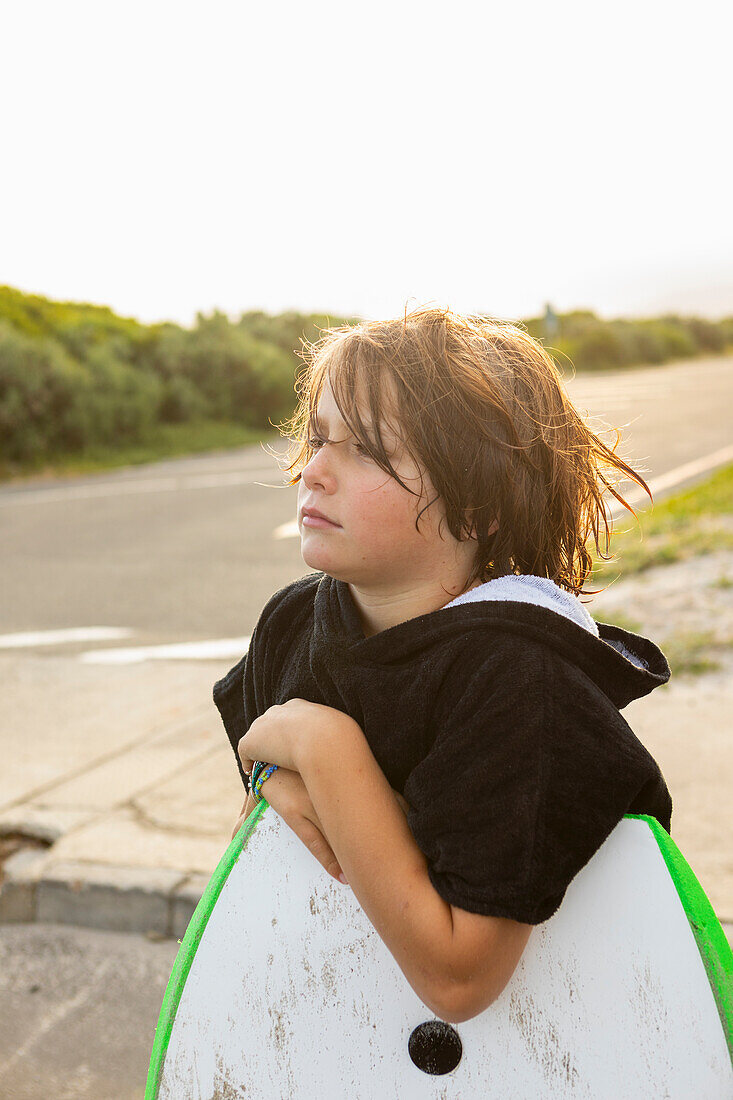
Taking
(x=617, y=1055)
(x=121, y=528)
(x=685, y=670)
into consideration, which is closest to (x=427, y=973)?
(x=617, y=1055)

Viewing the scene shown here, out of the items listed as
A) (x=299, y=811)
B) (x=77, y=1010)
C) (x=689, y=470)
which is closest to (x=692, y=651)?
(x=77, y=1010)

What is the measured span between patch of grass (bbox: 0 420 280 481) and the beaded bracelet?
637 inches

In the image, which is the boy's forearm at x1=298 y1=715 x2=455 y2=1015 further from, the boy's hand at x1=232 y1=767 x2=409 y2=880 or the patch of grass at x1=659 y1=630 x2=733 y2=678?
the patch of grass at x1=659 y1=630 x2=733 y2=678

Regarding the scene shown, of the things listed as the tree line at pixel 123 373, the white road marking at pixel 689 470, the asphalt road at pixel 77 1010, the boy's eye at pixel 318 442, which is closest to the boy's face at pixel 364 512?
the boy's eye at pixel 318 442

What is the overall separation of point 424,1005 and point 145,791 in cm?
296

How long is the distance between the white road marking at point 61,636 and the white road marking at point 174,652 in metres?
0.34

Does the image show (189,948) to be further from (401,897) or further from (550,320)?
(550,320)

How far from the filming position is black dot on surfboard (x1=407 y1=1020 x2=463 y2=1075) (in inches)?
51.7

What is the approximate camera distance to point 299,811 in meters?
1.35

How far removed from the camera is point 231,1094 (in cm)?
137

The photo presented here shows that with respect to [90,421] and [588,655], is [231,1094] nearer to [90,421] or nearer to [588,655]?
[588,655]

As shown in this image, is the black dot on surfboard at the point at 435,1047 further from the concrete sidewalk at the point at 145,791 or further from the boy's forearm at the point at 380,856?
the concrete sidewalk at the point at 145,791

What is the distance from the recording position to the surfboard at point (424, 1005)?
4.17 feet

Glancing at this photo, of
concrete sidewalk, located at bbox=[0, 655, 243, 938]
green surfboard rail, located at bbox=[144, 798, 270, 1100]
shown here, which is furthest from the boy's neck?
concrete sidewalk, located at bbox=[0, 655, 243, 938]
